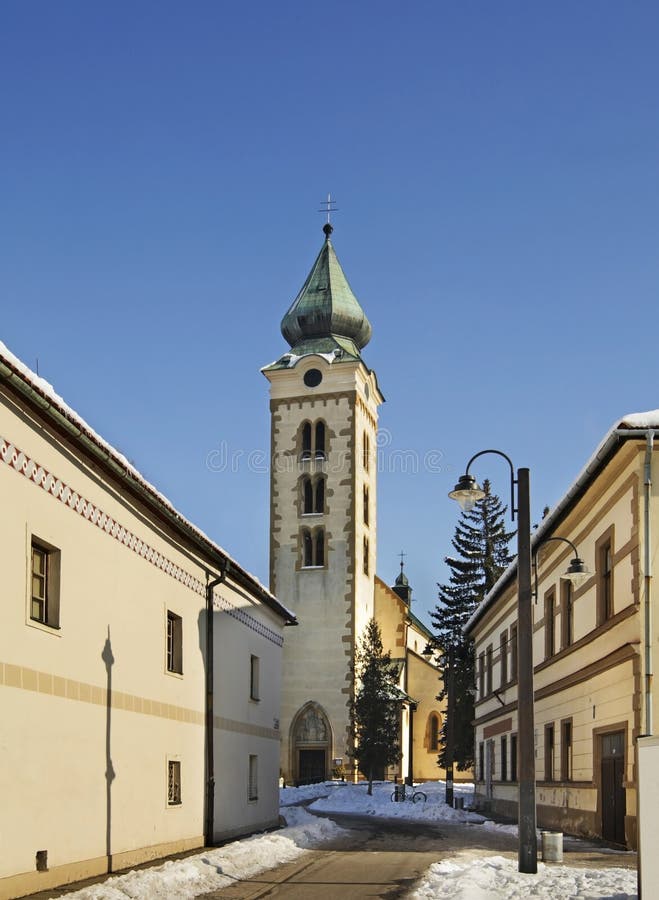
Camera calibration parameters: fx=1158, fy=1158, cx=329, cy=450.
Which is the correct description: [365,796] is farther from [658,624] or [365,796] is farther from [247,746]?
[658,624]

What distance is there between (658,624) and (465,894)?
7.60 metres

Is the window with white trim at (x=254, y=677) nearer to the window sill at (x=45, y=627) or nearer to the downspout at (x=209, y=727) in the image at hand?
the downspout at (x=209, y=727)

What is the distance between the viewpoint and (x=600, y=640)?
2233 cm

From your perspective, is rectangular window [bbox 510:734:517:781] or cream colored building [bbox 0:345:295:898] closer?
cream colored building [bbox 0:345:295:898]

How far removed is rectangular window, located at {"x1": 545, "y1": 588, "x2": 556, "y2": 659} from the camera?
2805cm

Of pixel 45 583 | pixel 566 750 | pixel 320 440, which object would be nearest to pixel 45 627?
pixel 45 583

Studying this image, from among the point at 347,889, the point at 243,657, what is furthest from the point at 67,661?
the point at 243,657

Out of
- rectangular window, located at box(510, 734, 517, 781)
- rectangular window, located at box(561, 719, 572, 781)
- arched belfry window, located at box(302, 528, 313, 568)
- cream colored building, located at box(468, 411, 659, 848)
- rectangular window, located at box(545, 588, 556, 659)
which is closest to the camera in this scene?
cream colored building, located at box(468, 411, 659, 848)

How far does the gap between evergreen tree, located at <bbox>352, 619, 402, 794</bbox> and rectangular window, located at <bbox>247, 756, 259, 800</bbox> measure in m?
27.4

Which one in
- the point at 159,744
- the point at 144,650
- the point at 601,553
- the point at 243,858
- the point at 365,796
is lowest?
the point at 365,796

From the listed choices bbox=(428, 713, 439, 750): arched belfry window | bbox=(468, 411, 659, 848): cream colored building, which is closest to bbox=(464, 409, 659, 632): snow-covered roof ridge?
bbox=(468, 411, 659, 848): cream colored building

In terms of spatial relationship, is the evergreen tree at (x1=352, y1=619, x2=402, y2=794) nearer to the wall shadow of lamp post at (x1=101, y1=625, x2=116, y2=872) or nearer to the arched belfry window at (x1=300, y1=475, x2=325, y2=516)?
the arched belfry window at (x1=300, y1=475, x2=325, y2=516)

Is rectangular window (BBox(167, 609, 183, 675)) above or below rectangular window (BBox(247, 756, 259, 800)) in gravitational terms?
above

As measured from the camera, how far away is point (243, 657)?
26.2 m
